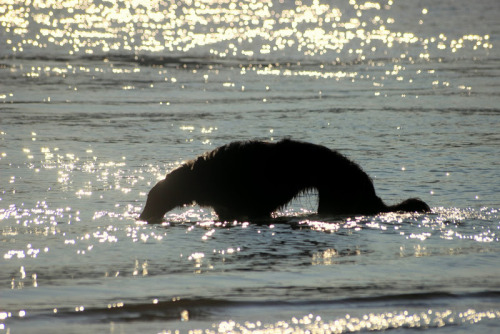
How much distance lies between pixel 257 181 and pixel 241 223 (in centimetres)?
48

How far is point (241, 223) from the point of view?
1055 cm

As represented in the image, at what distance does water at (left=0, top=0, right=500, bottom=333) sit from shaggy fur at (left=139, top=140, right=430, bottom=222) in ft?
0.81

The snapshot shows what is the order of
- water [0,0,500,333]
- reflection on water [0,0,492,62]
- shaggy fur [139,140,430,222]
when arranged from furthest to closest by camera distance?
reflection on water [0,0,492,62]
shaggy fur [139,140,430,222]
water [0,0,500,333]

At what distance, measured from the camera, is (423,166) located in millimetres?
13633

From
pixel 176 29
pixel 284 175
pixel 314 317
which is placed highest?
pixel 176 29

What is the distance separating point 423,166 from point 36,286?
7000 millimetres

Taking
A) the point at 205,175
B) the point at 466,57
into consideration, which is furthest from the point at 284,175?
the point at 466,57

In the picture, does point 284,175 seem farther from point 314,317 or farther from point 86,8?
point 86,8

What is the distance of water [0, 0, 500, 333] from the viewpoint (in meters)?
7.50

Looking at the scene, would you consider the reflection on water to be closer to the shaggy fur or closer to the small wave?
the shaggy fur

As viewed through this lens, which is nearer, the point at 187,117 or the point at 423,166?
the point at 423,166

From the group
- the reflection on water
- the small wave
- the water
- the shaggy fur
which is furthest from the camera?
the reflection on water

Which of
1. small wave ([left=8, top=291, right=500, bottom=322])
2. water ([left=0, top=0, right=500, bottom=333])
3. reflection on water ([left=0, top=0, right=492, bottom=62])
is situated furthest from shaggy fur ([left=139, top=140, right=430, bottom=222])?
reflection on water ([left=0, top=0, right=492, bottom=62])

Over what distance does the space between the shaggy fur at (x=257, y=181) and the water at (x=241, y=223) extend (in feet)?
0.81
